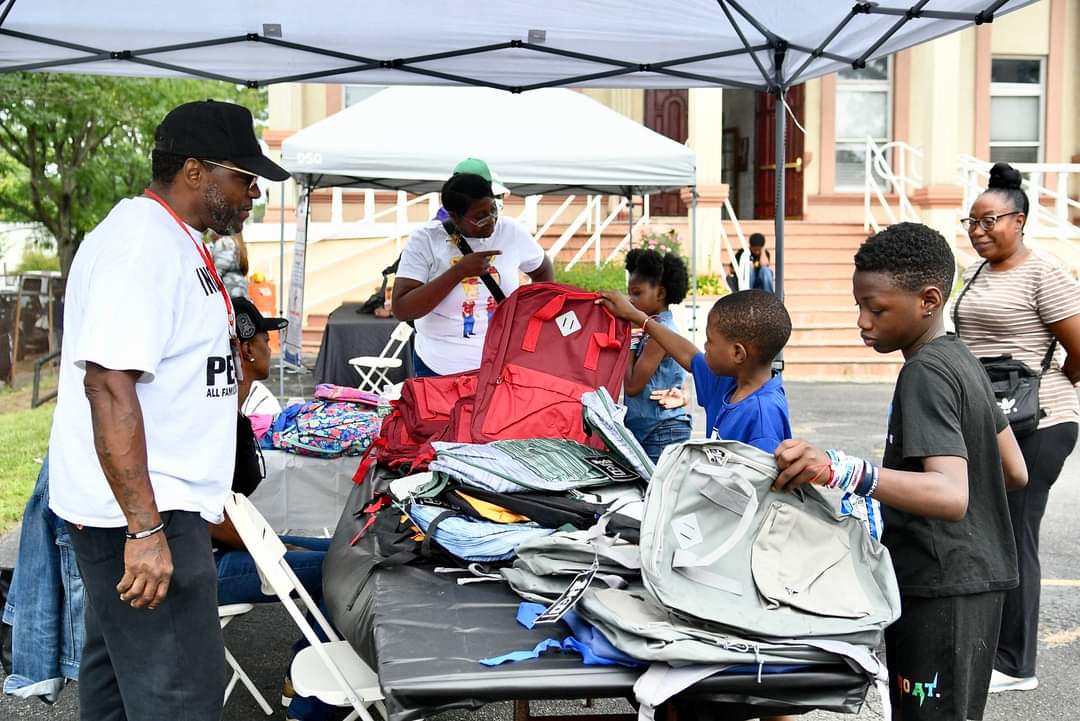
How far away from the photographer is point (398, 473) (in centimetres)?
416

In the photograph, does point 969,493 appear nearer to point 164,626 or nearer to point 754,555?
point 754,555

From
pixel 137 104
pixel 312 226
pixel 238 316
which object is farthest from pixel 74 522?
pixel 137 104

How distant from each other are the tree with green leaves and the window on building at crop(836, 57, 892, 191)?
10.7m

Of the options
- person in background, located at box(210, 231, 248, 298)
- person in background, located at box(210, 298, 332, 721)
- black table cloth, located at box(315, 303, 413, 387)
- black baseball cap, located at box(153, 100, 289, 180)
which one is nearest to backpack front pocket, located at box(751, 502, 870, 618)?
black baseball cap, located at box(153, 100, 289, 180)

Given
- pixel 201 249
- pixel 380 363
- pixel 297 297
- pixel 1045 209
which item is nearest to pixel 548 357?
pixel 201 249

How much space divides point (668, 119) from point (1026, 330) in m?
15.3

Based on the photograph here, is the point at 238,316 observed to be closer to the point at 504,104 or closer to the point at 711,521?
the point at 711,521

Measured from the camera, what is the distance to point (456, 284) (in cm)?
504

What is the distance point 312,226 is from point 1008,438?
14.1 meters

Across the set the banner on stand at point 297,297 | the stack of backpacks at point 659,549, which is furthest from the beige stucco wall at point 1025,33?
the stack of backpacks at point 659,549

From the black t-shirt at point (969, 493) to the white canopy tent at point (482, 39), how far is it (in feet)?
7.88

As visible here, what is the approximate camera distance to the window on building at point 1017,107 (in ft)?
61.2

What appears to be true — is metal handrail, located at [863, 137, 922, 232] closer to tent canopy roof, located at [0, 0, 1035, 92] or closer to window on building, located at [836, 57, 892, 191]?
window on building, located at [836, 57, 892, 191]

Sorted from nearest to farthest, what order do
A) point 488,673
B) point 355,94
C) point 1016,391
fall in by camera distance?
point 488,673 → point 1016,391 → point 355,94
